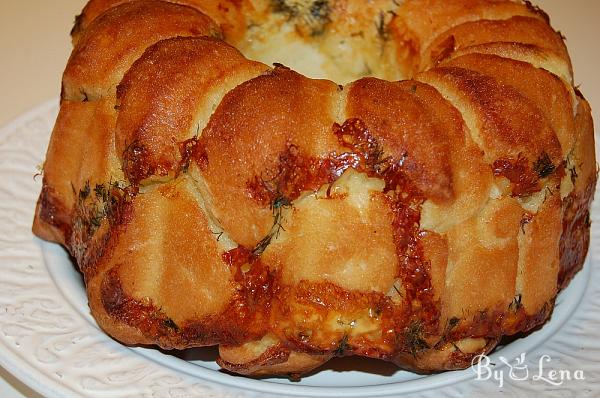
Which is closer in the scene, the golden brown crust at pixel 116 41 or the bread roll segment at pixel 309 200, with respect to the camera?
the bread roll segment at pixel 309 200

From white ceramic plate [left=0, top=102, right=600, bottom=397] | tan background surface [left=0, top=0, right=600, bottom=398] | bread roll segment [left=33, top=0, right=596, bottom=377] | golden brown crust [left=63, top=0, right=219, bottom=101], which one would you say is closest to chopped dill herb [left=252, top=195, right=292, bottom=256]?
bread roll segment [left=33, top=0, right=596, bottom=377]

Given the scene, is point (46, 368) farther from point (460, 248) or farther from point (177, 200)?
point (460, 248)

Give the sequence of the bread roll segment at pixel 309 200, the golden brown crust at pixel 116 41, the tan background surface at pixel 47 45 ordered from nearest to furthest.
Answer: the bread roll segment at pixel 309 200, the golden brown crust at pixel 116 41, the tan background surface at pixel 47 45

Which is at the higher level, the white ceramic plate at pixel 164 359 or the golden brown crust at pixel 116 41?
the golden brown crust at pixel 116 41

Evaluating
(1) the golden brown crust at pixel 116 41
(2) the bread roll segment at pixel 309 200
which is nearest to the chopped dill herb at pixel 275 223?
(2) the bread roll segment at pixel 309 200

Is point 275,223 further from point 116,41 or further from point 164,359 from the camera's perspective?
point 116,41

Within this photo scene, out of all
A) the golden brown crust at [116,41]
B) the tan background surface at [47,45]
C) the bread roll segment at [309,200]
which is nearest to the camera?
the bread roll segment at [309,200]

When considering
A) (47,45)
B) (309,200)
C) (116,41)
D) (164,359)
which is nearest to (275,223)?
(309,200)

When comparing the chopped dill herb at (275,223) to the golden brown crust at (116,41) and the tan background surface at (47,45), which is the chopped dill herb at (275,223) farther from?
the tan background surface at (47,45)
